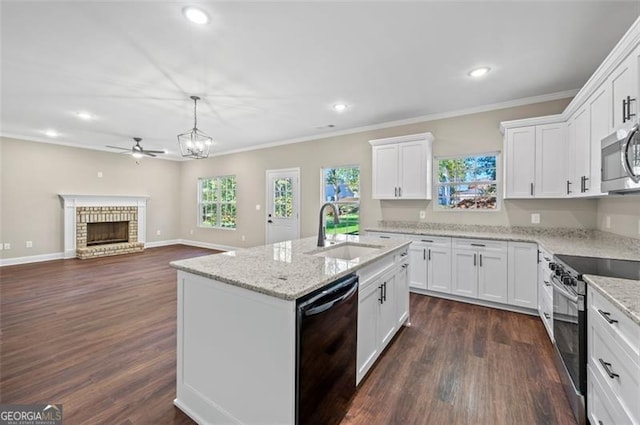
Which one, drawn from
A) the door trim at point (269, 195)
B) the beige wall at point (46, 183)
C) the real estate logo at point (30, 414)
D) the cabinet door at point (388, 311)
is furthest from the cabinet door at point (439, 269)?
the beige wall at point (46, 183)

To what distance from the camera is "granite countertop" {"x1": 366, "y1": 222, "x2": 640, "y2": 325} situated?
1.29 m

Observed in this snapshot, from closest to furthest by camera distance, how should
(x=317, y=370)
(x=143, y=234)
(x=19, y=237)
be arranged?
(x=317, y=370)
(x=19, y=237)
(x=143, y=234)

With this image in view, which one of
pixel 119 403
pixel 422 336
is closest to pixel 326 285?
pixel 119 403

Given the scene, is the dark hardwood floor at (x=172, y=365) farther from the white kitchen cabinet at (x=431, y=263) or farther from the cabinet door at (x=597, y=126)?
the cabinet door at (x=597, y=126)

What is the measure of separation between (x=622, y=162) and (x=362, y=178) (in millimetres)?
3627

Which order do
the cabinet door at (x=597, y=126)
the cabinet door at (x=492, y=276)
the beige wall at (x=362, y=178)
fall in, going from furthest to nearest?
1. the beige wall at (x=362, y=178)
2. the cabinet door at (x=492, y=276)
3. the cabinet door at (x=597, y=126)

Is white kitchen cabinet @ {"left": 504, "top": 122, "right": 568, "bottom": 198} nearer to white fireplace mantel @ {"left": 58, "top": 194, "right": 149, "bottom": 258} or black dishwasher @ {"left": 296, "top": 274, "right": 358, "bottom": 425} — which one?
black dishwasher @ {"left": 296, "top": 274, "right": 358, "bottom": 425}

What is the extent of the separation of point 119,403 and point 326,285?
1651mm

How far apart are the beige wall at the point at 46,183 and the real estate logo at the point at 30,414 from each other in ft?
19.4

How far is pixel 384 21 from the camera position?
7.11ft

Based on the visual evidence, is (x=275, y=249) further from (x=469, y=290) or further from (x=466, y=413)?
(x=469, y=290)

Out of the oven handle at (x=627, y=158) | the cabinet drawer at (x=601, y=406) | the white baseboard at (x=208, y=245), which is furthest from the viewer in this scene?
the white baseboard at (x=208, y=245)

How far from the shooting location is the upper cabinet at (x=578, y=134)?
190 cm

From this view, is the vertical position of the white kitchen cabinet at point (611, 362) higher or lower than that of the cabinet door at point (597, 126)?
lower
